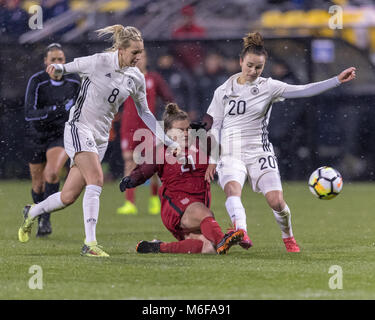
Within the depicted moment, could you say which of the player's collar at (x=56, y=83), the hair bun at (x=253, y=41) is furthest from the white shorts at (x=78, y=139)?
the player's collar at (x=56, y=83)

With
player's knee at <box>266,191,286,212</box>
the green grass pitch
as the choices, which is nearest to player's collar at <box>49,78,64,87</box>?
the green grass pitch

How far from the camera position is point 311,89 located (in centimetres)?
704

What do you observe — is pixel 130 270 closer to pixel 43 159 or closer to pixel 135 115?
pixel 43 159

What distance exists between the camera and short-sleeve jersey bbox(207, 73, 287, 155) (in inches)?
287

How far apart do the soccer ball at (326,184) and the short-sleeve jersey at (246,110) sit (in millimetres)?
490

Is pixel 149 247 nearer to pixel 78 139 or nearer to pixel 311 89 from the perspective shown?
pixel 78 139

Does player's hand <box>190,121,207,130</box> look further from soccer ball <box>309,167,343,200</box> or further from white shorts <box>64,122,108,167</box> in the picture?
soccer ball <box>309,167,343,200</box>

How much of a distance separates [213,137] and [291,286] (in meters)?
2.28

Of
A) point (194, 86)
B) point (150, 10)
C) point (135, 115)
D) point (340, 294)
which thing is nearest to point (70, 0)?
point (150, 10)

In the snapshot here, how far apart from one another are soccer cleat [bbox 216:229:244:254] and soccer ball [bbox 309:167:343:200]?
3.37ft

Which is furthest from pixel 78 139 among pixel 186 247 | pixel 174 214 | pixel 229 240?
pixel 229 240

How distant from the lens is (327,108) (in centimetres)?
1574

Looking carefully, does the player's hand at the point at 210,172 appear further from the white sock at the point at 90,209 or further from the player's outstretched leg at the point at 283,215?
the white sock at the point at 90,209

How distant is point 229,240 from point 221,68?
30.2ft
